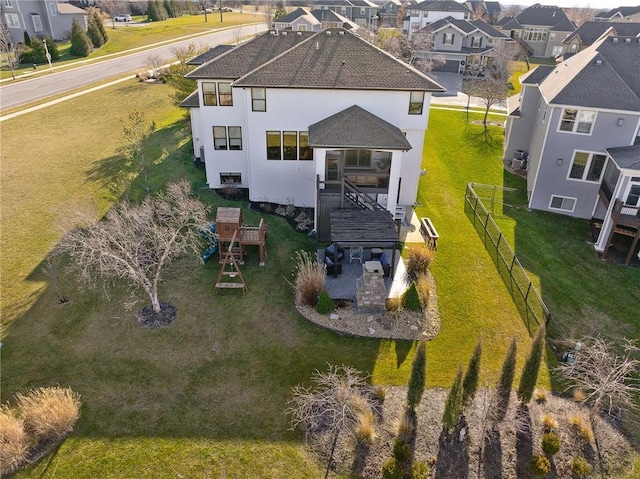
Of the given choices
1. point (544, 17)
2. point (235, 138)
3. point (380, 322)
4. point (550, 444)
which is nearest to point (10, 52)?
point (235, 138)

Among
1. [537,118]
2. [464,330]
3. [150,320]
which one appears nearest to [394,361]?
[464,330]

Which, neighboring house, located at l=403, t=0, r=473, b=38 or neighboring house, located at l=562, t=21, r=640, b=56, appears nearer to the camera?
neighboring house, located at l=562, t=21, r=640, b=56

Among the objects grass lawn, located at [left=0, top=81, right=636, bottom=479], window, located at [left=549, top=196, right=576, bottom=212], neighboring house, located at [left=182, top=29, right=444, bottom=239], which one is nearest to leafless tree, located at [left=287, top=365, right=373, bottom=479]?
grass lawn, located at [left=0, top=81, right=636, bottom=479]

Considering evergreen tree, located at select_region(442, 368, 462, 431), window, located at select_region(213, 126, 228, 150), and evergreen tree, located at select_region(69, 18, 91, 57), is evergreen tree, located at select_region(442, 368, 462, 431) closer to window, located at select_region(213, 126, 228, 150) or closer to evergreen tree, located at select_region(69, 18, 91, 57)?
window, located at select_region(213, 126, 228, 150)

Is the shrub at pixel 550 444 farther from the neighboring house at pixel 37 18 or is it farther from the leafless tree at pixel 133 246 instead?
the neighboring house at pixel 37 18

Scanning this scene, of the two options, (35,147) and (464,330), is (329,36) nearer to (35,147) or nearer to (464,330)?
(464,330)

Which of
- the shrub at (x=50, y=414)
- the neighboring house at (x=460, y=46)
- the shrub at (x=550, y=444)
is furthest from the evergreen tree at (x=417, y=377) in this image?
the neighboring house at (x=460, y=46)

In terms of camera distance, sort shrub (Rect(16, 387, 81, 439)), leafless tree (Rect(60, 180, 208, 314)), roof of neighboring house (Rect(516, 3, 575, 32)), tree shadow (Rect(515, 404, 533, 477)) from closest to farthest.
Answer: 1. tree shadow (Rect(515, 404, 533, 477))
2. shrub (Rect(16, 387, 81, 439))
3. leafless tree (Rect(60, 180, 208, 314))
4. roof of neighboring house (Rect(516, 3, 575, 32))
